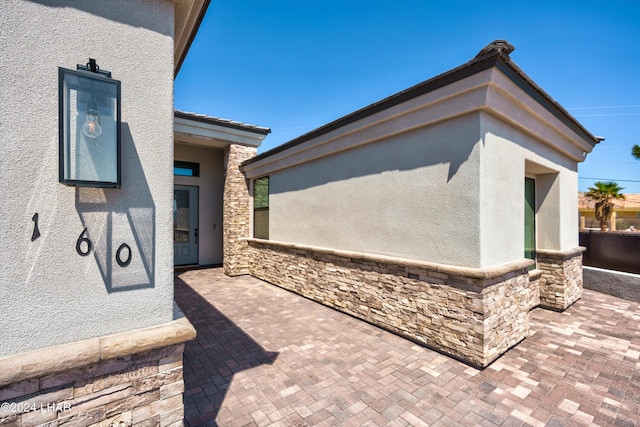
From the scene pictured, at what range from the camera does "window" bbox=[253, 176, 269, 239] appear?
904cm

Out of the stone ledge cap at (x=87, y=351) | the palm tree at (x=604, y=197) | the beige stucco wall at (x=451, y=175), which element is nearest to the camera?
the stone ledge cap at (x=87, y=351)

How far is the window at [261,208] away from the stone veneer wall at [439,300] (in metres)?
3.39

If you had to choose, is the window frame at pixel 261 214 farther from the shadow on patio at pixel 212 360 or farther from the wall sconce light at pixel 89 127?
the wall sconce light at pixel 89 127

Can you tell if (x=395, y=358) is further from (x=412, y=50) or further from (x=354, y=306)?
(x=412, y=50)

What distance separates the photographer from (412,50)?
24.8ft

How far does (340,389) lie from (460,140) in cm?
369

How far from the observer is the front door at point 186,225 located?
10.4 metres

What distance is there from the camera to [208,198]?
11.1 metres

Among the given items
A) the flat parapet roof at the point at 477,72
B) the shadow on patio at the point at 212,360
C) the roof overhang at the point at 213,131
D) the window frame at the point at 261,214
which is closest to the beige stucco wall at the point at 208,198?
the roof overhang at the point at 213,131

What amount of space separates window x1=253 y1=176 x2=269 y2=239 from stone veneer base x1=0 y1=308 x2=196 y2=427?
21.8 feet

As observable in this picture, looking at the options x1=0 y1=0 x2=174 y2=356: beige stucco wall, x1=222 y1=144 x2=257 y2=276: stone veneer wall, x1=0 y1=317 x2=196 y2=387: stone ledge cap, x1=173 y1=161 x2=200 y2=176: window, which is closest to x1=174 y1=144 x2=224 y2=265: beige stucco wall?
x1=173 y1=161 x2=200 y2=176: window

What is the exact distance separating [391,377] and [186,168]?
998 cm

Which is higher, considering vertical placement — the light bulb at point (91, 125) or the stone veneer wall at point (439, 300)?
the light bulb at point (91, 125)

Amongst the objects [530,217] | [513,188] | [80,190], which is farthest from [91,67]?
[530,217]
